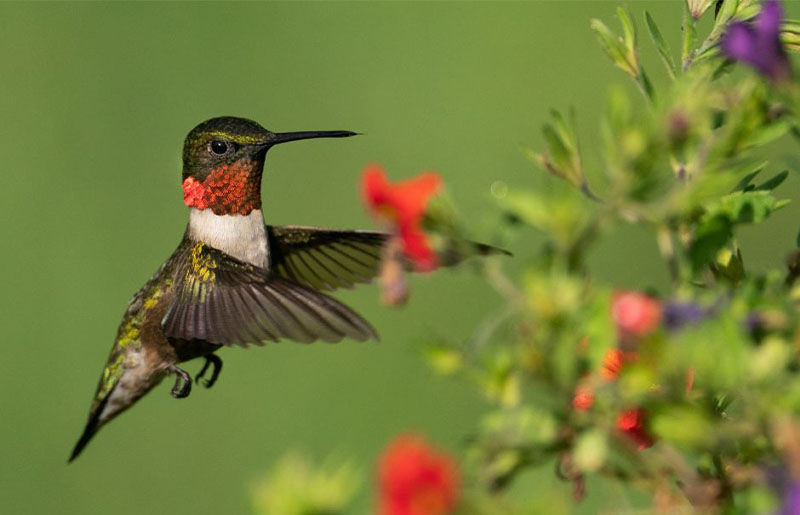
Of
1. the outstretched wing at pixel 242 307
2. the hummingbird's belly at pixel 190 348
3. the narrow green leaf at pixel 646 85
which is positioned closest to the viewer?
the narrow green leaf at pixel 646 85

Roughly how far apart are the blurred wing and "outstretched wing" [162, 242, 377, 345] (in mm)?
276

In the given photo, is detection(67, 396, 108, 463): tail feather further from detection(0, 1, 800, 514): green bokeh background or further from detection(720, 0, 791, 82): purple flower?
detection(720, 0, 791, 82): purple flower

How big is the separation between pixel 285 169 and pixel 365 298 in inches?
52.0

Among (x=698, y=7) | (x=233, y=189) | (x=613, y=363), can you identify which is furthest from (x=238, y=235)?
(x=613, y=363)

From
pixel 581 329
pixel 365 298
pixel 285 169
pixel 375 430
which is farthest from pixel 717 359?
pixel 285 169

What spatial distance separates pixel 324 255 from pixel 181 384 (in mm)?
542

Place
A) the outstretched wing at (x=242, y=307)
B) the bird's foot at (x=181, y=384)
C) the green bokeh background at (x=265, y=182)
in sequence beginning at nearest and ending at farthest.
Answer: the outstretched wing at (x=242, y=307) < the bird's foot at (x=181, y=384) < the green bokeh background at (x=265, y=182)

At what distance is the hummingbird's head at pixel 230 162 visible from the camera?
3168 millimetres

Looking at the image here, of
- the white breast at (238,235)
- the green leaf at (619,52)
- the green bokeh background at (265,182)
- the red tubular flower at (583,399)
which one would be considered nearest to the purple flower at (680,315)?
the red tubular flower at (583,399)

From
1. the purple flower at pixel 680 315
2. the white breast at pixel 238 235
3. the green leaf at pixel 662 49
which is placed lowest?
the white breast at pixel 238 235

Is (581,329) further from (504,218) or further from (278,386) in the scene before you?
(278,386)

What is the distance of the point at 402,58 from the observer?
8.21 meters

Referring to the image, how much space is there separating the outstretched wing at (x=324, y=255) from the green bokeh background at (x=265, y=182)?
1976 millimetres

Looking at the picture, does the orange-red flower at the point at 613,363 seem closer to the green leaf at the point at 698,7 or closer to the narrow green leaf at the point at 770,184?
the narrow green leaf at the point at 770,184
